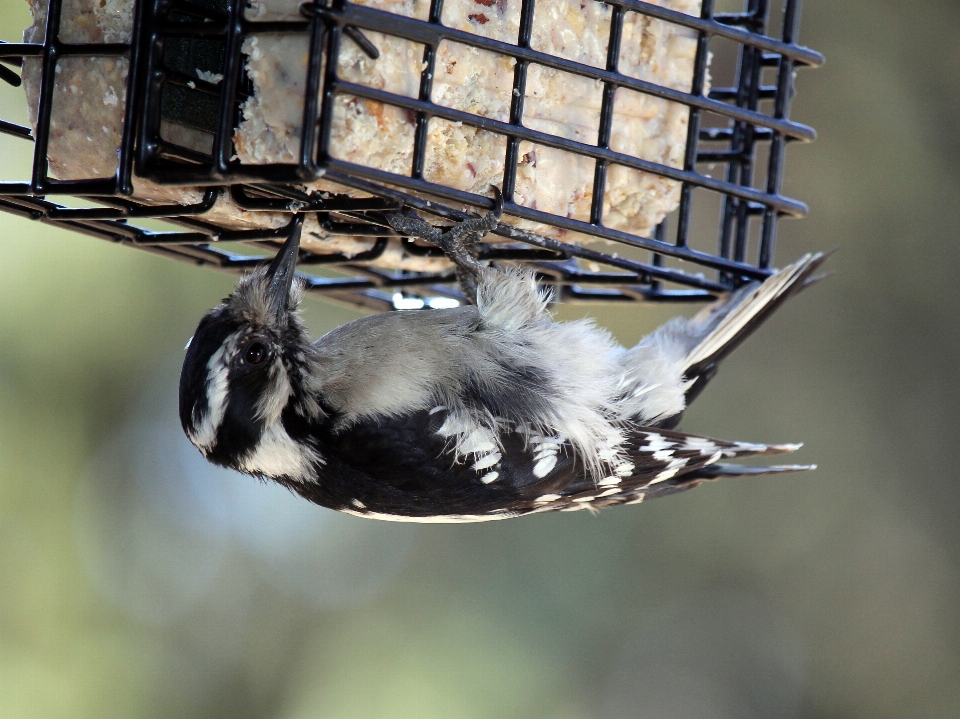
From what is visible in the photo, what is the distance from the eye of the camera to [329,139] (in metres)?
1.44

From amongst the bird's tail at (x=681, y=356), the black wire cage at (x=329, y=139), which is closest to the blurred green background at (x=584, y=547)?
the bird's tail at (x=681, y=356)

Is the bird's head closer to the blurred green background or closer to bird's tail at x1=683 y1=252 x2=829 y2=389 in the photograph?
bird's tail at x1=683 y1=252 x2=829 y2=389

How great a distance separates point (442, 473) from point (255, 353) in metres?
0.40

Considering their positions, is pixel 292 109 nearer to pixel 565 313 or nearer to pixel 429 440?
pixel 429 440

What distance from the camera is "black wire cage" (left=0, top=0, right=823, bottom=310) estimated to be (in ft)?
4.74

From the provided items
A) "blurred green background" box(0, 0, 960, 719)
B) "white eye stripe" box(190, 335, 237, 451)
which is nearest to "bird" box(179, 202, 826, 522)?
"white eye stripe" box(190, 335, 237, 451)

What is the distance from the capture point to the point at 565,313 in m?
4.02

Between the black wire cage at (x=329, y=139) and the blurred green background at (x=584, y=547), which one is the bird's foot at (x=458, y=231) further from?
the blurred green background at (x=584, y=547)

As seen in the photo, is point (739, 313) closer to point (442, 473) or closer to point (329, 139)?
point (442, 473)

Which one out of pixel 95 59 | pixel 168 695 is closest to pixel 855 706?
pixel 168 695

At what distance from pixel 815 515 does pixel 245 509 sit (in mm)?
2199

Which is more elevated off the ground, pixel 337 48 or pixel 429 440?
pixel 337 48

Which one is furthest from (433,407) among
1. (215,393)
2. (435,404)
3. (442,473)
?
(215,393)

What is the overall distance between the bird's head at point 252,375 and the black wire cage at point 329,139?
120mm
